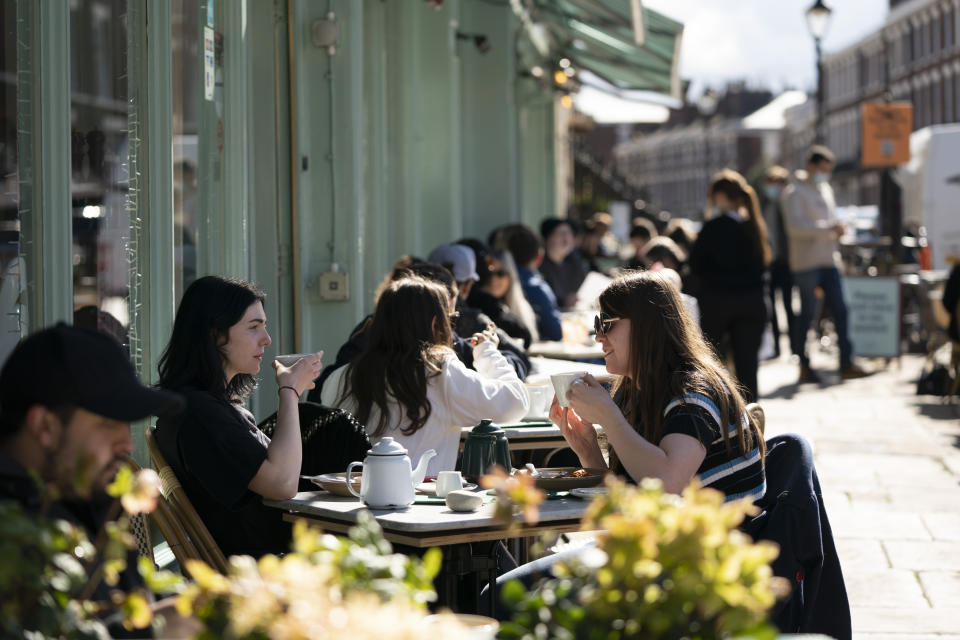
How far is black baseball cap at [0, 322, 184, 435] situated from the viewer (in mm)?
2166

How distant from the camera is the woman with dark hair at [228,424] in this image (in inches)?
141

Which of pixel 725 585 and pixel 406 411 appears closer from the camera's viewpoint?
pixel 725 585

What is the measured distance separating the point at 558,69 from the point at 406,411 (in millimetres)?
12294

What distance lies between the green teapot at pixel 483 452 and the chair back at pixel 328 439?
1.11 feet

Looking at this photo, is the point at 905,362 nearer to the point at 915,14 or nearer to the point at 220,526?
the point at 220,526

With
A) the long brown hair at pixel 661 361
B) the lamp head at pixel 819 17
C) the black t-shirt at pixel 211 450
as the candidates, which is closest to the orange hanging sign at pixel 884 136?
the lamp head at pixel 819 17

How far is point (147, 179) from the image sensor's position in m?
4.80

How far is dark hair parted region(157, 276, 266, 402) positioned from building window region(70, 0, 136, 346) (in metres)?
0.59

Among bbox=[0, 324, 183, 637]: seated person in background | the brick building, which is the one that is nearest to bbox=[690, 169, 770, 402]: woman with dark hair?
bbox=[0, 324, 183, 637]: seated person in background

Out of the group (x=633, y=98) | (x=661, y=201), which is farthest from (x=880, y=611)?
(x=661, y=201)

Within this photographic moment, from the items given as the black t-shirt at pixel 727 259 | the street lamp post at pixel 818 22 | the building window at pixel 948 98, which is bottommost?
the black t-shirt at pixel 727 259

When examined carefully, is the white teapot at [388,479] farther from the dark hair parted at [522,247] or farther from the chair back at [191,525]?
the dark hair parted at [522,247]

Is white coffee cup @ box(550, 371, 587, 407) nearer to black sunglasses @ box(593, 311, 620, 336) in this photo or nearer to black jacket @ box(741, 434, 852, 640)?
black sunglasses @ box(593, 311, 620, 336)

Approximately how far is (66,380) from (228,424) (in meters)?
1.42
